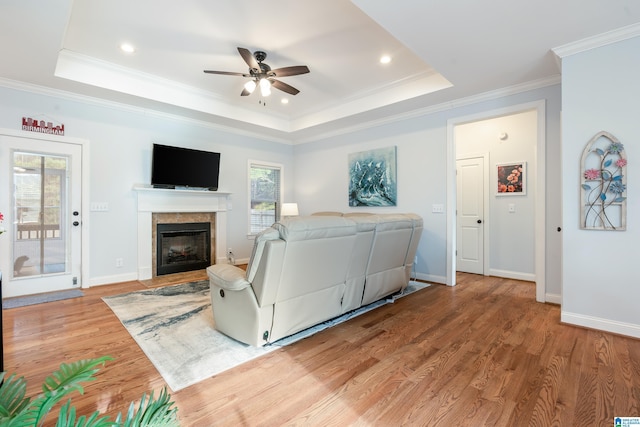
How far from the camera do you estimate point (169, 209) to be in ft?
16.1

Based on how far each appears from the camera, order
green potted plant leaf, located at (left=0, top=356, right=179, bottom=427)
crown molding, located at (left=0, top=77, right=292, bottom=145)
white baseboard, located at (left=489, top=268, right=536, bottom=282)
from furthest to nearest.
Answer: white baseboard, located at (left=489, top=268, right=536, bottom=282) → crown molding, located at (left=0, top=77, right=292, bottom=145) → green potted plant leaf, located at (left=0, top=356, right=179, bottom=427)

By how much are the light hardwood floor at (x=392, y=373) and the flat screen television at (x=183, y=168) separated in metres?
2.25

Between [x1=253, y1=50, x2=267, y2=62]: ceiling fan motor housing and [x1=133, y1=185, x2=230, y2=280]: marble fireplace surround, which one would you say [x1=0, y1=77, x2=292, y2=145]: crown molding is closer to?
[x1=133, y1=185, x2=230, y2=280]: marble fireplace surround

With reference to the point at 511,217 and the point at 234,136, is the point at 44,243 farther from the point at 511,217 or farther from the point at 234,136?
the point at 511,217

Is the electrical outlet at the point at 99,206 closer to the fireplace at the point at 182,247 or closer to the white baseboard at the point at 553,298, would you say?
the fireplace at the point at 182,247

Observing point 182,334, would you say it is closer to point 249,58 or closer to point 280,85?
point 249,58

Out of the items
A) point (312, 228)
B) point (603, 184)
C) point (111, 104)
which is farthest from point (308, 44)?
point (603, 184)

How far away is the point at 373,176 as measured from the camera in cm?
535

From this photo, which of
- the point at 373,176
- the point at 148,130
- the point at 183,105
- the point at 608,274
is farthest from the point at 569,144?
the point at 148,130

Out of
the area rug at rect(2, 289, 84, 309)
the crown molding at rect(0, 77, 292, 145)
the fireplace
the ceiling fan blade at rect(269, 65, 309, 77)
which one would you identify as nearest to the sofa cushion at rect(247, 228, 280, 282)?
the ceiling fan blade at rect(269, 65, 309, 77)

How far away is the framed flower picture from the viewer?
4.78 m

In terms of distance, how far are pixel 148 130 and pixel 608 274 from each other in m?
5.98

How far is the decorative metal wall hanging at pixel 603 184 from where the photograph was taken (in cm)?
265

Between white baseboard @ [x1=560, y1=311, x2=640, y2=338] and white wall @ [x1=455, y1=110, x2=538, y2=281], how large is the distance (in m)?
1.92
